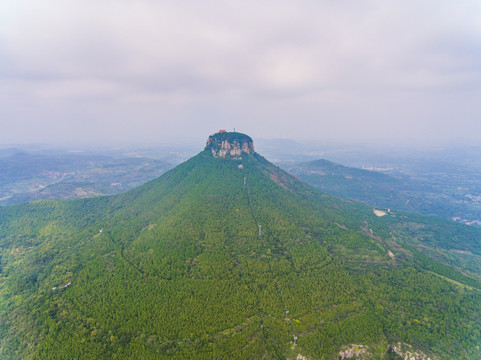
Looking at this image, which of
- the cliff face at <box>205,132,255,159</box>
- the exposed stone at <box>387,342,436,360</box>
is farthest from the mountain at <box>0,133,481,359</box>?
the cliff face at <box>205,132,255,159</box>

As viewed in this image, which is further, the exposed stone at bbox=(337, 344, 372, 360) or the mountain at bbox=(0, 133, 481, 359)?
the mountain at bbox=(0, 133, 481, 359)

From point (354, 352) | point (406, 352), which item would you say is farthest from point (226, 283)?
point (406, 352)

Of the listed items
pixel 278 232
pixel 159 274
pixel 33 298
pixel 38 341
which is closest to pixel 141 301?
pixel 159 274

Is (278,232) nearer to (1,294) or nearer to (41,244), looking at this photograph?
(1,294)

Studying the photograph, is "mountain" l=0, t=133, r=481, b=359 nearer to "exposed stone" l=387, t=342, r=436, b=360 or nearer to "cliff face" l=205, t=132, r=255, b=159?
"exposed stone" l=387, t=342, r=436, b=360

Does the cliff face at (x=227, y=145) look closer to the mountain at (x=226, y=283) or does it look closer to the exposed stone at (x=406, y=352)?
the mountain at (x=226, y=283)

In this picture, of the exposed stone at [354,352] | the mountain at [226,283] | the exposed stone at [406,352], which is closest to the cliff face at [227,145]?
the mountain at [226,283]
